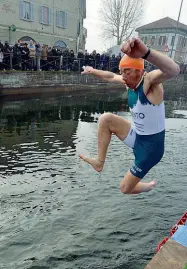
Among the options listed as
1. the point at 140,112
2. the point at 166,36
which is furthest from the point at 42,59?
the point at 166,36

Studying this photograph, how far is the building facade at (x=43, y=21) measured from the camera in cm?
2911

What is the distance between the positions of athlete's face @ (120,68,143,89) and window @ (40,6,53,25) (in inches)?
1281

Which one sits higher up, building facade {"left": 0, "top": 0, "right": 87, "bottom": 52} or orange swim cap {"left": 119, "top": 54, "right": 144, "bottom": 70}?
building facade {"left": 0, "top": 0, "right": 87, "bottom": 52}

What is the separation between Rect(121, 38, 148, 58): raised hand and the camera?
8.34ft

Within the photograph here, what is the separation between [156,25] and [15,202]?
66.5 m

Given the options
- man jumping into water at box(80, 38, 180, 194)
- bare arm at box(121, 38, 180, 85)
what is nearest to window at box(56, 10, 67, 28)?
man jumping into water at box(80, 38, 180, 194)

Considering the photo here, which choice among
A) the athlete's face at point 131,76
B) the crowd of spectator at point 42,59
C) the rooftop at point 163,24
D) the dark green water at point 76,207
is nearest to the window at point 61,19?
the crowd of spectator at point 42,59

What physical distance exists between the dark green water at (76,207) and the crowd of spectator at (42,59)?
31.8 ft

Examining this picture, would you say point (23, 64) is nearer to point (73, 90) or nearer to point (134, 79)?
point (73, 90)

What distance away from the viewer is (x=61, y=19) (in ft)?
114

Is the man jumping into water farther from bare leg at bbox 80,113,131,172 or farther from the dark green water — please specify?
the dark green water

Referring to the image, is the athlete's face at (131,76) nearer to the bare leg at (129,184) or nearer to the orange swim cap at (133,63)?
the orange swim cap at (133,63)

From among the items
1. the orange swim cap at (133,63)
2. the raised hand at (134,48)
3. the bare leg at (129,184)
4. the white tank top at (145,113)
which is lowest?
the bare leg at (129,184)

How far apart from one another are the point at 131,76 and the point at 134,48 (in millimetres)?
793
